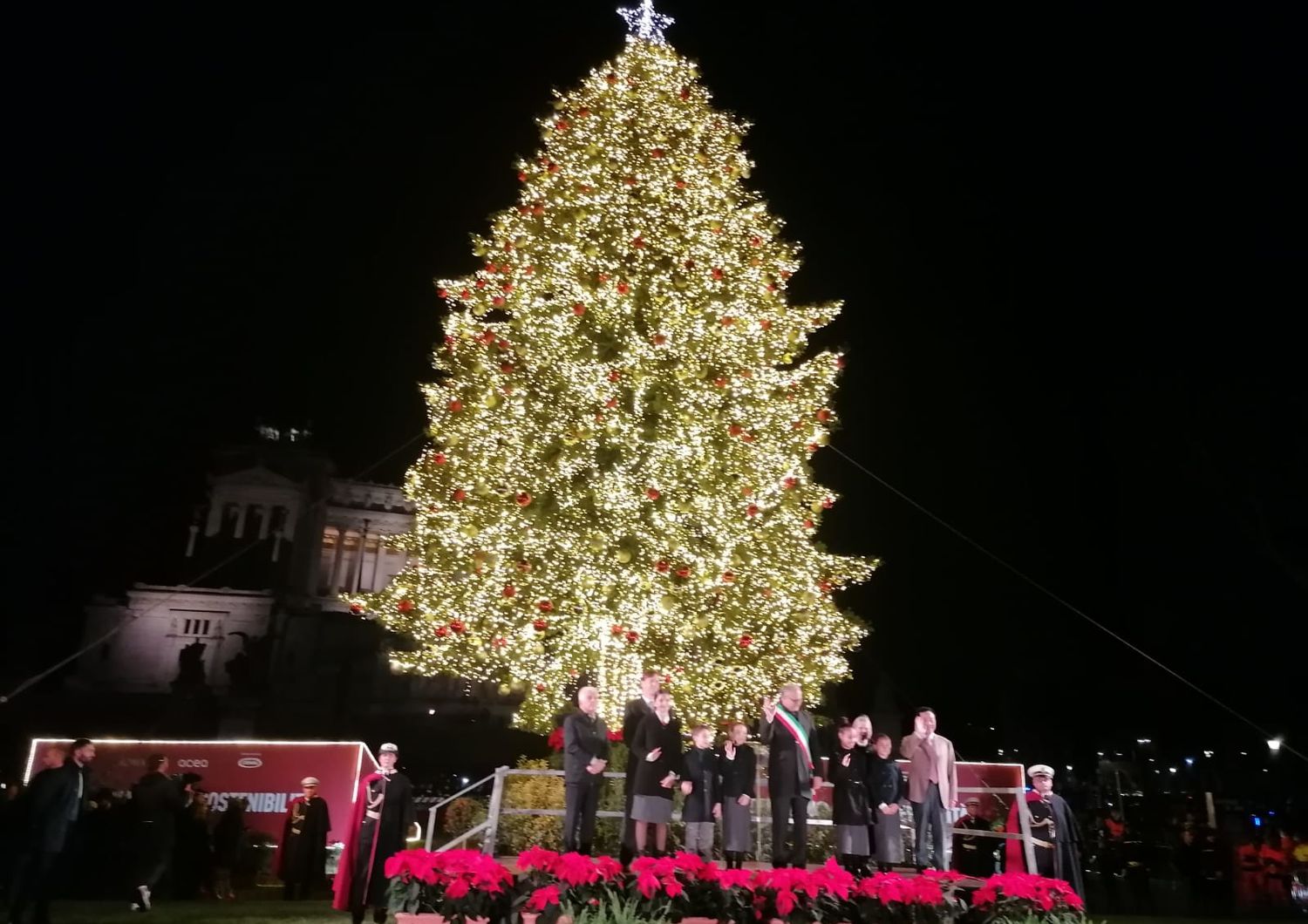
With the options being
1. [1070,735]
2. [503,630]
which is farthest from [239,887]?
[1070,735]

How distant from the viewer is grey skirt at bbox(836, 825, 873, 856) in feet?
31.0

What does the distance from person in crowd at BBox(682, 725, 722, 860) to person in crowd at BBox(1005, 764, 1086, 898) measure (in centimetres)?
330

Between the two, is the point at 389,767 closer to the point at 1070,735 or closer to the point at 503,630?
the point at 503,630

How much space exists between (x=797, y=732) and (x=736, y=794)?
3.02 ft

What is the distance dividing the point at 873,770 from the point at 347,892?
5.59m

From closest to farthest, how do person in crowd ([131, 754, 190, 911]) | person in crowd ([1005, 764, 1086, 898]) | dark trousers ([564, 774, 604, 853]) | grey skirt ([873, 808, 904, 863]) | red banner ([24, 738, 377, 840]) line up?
dark trousers ([564, 774, 604, 853]) → grey skirt ([873, 808, 904, 863]) → person in crowd ([1005, 764, 1086, 898]) → person in crowd ([131, 754, 190, 911]) → red banner ([24, 738, 377, 840])

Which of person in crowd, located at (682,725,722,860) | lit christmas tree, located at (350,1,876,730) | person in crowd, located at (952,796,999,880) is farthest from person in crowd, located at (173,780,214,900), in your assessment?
person in crowd, located at (952,796,999,880)

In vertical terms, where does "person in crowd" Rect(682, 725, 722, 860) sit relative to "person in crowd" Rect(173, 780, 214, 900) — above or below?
above

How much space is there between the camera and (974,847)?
1281 cm

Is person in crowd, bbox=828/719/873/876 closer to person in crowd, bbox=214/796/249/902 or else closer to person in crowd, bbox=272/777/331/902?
person in crowd, bbox=272/777/331/902

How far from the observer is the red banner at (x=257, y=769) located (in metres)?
12.1

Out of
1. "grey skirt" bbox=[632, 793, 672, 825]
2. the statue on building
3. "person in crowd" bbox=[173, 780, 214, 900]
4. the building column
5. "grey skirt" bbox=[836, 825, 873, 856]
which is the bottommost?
"person in crowd" bbox=[173, 780, 214, 900]

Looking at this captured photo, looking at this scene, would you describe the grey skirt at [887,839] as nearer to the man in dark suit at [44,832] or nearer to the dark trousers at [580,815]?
the dark trousers at [580,815]

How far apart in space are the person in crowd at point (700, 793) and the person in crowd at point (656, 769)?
0.25 metres
